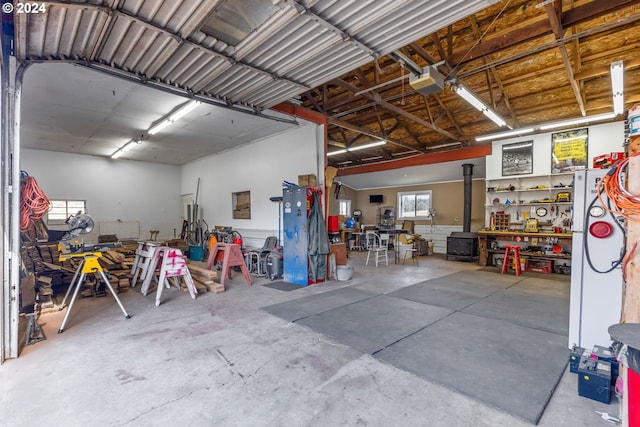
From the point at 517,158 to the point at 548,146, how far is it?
2.32ft

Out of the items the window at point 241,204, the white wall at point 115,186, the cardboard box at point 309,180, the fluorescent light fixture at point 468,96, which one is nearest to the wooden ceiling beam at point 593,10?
the fluorescent light fixture at point 468,96

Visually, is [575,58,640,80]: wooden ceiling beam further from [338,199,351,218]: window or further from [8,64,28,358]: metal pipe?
[338,199,351,218]: window

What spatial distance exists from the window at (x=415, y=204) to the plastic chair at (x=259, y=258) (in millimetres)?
7121

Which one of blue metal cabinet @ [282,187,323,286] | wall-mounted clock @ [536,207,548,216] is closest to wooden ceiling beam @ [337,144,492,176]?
wall-mounted clock @ [536,207,548,216]

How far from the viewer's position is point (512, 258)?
25.0 ft

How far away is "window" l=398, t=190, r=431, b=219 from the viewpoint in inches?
464

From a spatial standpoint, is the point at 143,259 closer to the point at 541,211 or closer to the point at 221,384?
the point at 221,384

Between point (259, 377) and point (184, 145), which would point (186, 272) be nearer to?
point (259, 377)

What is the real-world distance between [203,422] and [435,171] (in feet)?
35.3

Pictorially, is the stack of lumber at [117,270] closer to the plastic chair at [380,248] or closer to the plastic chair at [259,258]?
the plastic chair at [259,258]

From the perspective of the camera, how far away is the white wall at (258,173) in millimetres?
6672

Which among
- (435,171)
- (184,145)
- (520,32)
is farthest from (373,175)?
(520,32)

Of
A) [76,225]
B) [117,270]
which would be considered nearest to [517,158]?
[76,225]

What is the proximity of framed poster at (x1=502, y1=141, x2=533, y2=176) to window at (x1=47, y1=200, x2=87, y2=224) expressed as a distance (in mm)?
12957
